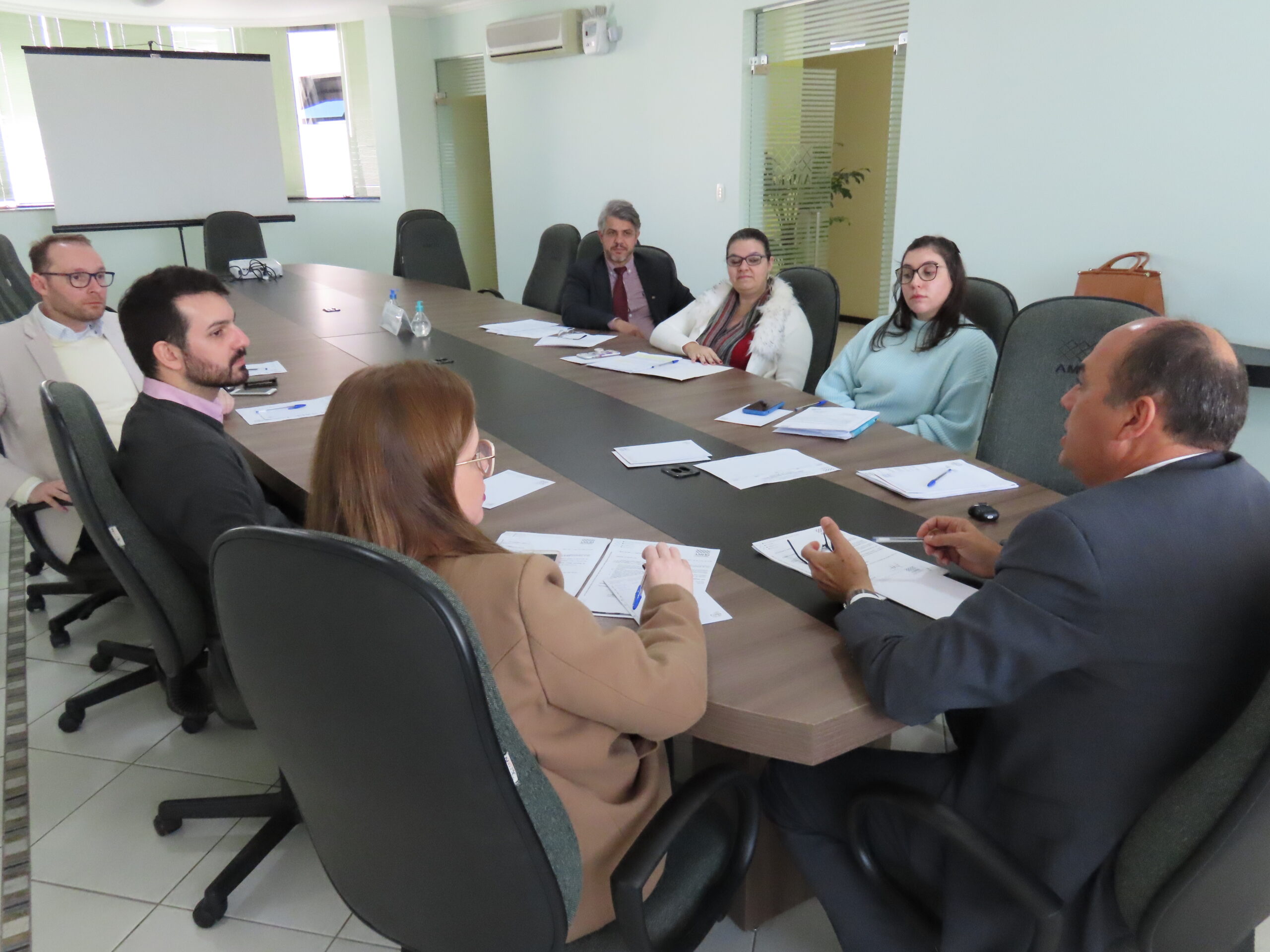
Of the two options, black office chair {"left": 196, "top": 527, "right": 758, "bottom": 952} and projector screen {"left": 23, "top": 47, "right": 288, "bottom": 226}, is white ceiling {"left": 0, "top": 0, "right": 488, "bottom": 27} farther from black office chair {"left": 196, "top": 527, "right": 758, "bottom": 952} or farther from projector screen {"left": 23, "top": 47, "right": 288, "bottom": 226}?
black office chair {"left": 196, "top": 527, "right": 758, "bottom": 952}

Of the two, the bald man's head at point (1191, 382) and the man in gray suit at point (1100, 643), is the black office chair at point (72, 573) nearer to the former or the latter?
the man in gray suit at point (1100, 643)

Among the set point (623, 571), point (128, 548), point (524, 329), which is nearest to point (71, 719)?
point (128, 548)

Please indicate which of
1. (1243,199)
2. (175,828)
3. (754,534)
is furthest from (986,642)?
(1243,199)

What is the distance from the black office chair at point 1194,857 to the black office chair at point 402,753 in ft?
1.31

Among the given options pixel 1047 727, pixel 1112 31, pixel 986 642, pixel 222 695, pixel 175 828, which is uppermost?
pixel 1112 31

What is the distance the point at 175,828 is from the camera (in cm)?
201

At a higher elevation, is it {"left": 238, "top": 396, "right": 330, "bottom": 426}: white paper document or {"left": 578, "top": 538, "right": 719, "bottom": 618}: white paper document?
{"left": 238, "top": 396, "right": 330, "bottom": 426}: white paper document

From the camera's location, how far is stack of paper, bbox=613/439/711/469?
213 cm

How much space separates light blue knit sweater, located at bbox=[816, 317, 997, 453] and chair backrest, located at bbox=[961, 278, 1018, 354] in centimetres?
15

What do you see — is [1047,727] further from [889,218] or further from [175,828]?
[889,218]

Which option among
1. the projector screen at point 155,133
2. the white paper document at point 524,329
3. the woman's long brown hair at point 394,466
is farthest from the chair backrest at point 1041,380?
the projector screen at point 155,133

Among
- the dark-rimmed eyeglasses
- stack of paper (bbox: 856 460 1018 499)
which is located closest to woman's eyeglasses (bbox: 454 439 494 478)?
stack of paper (bbox: 856 460 1018 499)

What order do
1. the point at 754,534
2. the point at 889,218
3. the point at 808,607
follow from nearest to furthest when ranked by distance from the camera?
the point at 808,607, the point at 754,534, the point at 889,218

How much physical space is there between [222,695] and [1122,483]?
158cm
